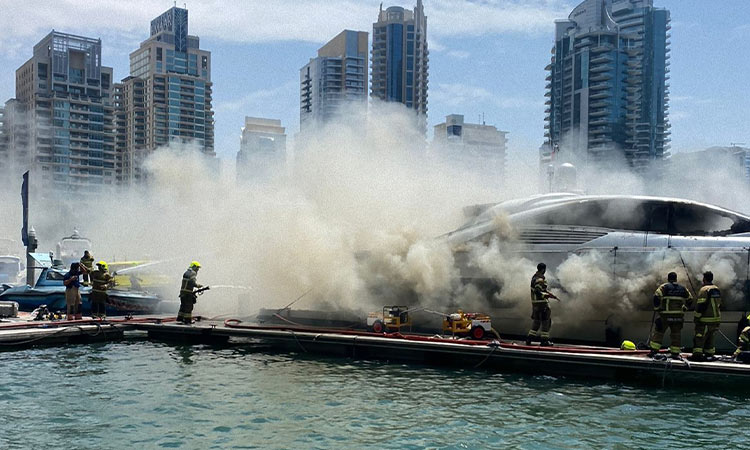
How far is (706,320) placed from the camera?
1256cm

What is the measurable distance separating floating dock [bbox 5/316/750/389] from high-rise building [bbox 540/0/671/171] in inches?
4252

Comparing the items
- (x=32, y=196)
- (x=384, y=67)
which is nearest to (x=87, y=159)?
(x=32, y=196)

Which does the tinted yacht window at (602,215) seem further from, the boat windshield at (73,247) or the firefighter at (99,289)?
the boat windshield at (73,247)

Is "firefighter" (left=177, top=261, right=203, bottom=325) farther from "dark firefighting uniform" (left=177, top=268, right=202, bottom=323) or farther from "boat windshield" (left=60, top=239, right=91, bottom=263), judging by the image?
"boat windshield" (left=60, top=239, right=91, bottom=263)

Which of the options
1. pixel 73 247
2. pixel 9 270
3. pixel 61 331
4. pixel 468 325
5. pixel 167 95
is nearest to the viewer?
pixel 468 325

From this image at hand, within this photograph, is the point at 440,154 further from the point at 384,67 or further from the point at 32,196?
the point at 384,67

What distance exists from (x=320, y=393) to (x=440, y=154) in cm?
1377

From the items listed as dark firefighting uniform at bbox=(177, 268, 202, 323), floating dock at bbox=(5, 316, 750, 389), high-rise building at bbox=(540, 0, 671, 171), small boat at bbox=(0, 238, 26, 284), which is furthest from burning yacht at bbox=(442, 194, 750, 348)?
high-rise building at bbox=(540, 0, 671, 171)

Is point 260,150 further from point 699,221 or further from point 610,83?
point 610,83

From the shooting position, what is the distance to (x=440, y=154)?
2450 centimetres

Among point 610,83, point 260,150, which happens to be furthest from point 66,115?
point 610,83

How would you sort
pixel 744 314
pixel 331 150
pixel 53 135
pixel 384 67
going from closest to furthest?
pixel 744 314 < pixel 331 150 < pixel 53 135 < pixel 384 67

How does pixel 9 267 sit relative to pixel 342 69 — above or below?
below

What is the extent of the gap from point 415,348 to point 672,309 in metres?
5.03
